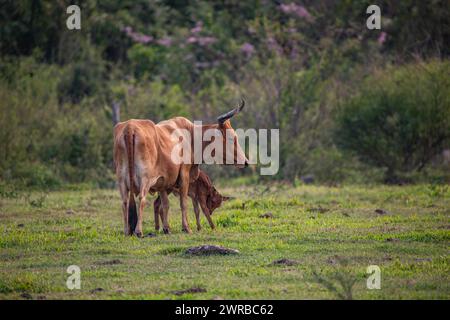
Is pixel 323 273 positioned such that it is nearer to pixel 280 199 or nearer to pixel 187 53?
pixel 280 199

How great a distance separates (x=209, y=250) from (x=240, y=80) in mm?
14212

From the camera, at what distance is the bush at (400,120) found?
20.0 metres

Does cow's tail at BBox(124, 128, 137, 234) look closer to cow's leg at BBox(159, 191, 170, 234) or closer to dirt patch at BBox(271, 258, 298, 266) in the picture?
cow's leg at BBox(159, 191, 170, 234)

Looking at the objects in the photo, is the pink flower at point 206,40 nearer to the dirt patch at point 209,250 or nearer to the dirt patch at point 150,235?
the dirt patch at point 150,235

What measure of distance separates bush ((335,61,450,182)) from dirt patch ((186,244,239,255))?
10004 millimetres

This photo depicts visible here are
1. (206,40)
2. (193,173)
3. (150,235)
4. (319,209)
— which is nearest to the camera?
(150,235)

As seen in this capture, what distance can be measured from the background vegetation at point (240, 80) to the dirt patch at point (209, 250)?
25.0ft

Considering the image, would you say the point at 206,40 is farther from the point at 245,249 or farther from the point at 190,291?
the point at 190,291

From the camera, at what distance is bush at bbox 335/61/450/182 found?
20.0 meters

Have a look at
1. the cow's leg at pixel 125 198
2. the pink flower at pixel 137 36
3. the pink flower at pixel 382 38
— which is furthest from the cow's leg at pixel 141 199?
the pink flower at pixel 137 36

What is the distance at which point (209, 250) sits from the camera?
1066 cm

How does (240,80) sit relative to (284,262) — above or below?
above

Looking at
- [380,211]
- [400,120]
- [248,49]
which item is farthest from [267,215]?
[248,49]

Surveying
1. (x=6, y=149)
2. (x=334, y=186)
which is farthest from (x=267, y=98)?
(x=6, y=149)
